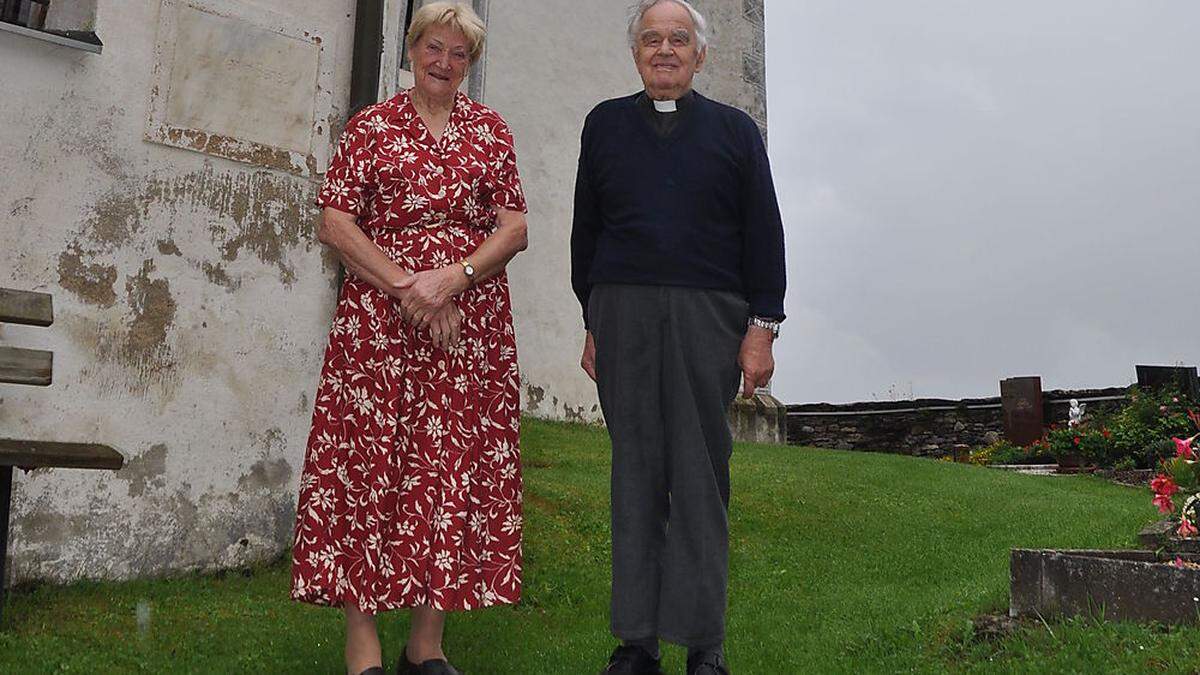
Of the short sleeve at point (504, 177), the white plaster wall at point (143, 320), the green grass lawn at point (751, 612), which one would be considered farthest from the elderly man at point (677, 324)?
the white plaster wall at point (143, 320)

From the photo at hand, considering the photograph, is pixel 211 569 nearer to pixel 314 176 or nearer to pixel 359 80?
pixel 314 176

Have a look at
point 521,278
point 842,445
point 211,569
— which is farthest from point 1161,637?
point 842,445

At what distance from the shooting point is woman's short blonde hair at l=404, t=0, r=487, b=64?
10.6 ft

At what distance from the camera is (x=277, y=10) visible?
544cm

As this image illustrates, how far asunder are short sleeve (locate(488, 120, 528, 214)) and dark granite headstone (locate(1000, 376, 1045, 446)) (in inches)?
674

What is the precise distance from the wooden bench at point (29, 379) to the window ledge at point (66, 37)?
144 centimetres

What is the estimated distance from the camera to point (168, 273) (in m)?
5.04

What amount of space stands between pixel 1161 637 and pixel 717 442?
4.82 feet

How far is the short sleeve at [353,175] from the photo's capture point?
324 cm

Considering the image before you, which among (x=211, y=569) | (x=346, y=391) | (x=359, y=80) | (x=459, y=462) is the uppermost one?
(x=359, y=80)

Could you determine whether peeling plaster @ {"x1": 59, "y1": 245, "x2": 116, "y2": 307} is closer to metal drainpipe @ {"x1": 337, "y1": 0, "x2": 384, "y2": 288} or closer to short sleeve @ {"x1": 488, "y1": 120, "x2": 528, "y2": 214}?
metal drainpipe @ {"x1": 337, "y1": 0, "x2": 384, "y2": 288}

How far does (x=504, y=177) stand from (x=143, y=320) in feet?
8.19

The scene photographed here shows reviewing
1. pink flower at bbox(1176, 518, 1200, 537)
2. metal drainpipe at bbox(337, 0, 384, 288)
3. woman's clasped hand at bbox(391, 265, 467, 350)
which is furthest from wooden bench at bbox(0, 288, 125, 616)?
pink flower at bbox(1176, 518, 1200, 537)

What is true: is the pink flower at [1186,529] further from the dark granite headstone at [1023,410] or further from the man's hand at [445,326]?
the dark granite headstone at [1023,410]
